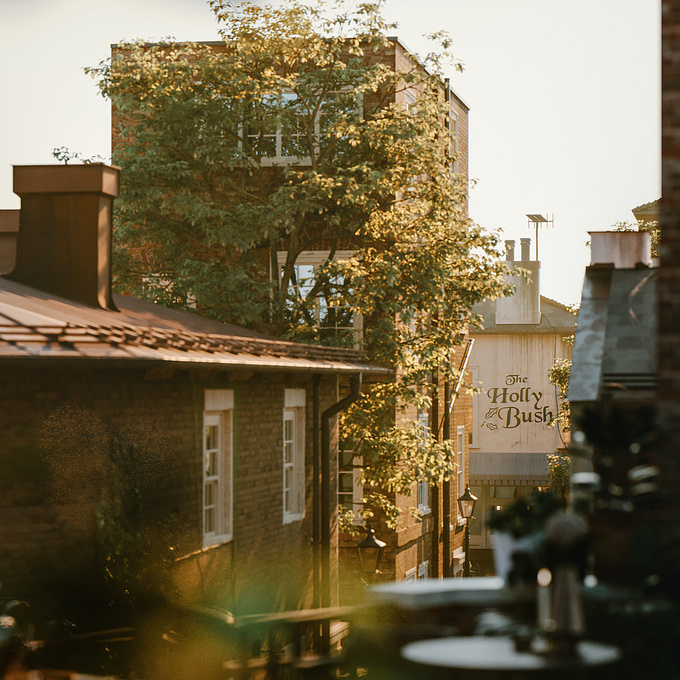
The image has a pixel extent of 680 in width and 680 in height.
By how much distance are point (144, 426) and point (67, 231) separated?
379 centimetres

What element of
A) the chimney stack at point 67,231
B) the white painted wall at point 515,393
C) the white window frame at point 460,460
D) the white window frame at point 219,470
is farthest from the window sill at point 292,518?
the white painted wall at point 515,393

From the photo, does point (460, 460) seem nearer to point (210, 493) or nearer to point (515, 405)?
point (515, 405)

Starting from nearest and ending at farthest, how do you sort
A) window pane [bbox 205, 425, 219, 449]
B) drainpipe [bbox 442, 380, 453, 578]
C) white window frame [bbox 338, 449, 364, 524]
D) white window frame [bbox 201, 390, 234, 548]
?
white window frame [bbox 201, 390, 234, 548], window pane [bbox 205, 425, 219, 449], white window frame [bbox 338, 449, 364, 524], drainpipe [bbox 442, 380, 453, 578]

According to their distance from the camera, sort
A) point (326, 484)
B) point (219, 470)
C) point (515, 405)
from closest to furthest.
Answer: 1. point (219, 470)
2. point (326, 484)
3. point (515, 405)

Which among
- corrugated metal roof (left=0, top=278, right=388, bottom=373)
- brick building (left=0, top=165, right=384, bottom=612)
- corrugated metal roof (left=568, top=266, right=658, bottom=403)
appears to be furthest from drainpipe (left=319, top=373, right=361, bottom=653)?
corrugated metal roof (left=568, top=266, right=658, bottom=403)

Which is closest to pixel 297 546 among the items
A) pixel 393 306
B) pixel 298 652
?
pixel 393 306

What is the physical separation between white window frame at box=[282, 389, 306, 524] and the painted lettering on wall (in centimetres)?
2658

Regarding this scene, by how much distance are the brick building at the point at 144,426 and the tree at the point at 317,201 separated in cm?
215

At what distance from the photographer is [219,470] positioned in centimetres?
1171

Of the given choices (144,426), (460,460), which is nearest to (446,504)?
(460,460)

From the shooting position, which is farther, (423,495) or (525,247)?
(525,247)

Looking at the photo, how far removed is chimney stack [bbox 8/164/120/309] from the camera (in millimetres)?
12094

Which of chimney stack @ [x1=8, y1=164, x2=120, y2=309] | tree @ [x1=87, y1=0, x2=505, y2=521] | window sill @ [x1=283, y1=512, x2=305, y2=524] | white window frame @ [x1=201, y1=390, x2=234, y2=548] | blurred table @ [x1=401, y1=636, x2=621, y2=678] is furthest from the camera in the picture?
tree @ [x1=87, y1=0, x2=505, y2=521]

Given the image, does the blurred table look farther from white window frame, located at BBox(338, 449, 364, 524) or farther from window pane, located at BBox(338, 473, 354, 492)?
window pane, located at BBox(338, 473, 354, 492)
